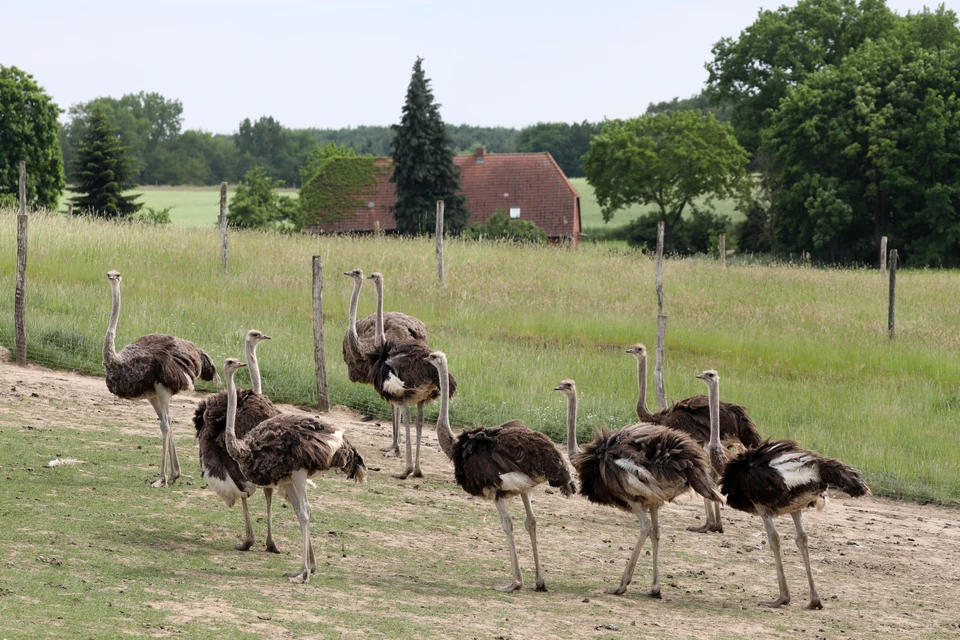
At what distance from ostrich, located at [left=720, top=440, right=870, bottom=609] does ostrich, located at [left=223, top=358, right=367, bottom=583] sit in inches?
113

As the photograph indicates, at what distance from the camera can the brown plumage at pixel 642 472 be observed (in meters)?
8.06

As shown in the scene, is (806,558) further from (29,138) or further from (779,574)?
(29,138)

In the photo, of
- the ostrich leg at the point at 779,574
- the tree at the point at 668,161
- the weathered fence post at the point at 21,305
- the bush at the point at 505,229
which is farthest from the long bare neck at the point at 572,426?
the tree at the point at 668,161

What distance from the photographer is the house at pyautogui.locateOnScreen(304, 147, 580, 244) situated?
179 ft

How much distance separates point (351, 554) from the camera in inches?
354

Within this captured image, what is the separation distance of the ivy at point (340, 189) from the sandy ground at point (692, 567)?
133ft

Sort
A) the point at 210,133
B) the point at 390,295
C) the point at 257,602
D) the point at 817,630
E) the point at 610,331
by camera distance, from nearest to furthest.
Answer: the point at 257,602 < the point at 817,630 < the point at 610,331 < the point at 390,295 < the point at 210,133

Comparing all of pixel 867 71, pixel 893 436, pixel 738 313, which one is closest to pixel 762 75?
pixel 867 71

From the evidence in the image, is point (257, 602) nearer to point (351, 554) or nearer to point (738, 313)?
point (351, 554)

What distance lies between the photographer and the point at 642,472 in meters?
8.23

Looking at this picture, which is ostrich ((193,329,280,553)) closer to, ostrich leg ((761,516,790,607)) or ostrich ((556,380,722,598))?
ostrich ((556,380,722,598))

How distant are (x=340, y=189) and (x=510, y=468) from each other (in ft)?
155

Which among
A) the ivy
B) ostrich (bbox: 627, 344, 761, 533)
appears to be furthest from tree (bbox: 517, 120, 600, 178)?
ostrich (bbox: 627, 344, 761, 533)

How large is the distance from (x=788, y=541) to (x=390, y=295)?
488 inches
